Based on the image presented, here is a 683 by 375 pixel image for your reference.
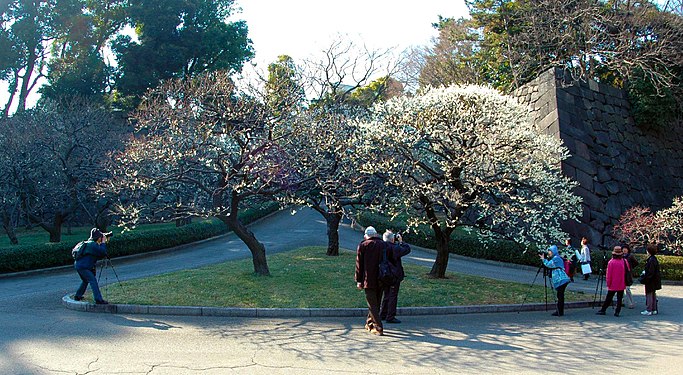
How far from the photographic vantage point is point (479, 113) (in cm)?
1347

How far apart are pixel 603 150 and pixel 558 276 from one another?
46.7 ft

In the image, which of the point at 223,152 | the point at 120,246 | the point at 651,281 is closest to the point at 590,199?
the point at 651,281

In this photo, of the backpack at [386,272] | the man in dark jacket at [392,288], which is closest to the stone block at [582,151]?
the man in dark jacket at [392,288]

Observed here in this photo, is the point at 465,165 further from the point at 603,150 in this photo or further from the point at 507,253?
the point at 603,150

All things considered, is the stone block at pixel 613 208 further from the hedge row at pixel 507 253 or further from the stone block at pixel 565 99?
the stone block at pixel 565 99

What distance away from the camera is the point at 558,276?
10.5 metres

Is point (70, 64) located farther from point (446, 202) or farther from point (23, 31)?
point (446, 202)

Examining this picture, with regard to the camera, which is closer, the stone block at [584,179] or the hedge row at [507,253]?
the hedge row at [507,253]

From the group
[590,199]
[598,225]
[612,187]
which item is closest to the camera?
[598,225]

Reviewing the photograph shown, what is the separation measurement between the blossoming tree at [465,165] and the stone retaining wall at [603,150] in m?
7.38

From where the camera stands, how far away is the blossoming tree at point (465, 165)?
1291 cm

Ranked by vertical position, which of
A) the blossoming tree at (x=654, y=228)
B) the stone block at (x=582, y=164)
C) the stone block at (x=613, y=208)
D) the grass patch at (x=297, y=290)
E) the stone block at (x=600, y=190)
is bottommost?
the grass patch at (x=297, y=290)

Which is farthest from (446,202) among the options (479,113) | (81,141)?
(81,141)

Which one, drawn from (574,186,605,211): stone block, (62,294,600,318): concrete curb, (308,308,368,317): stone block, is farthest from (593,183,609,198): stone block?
(308,308,368,317): stone block
